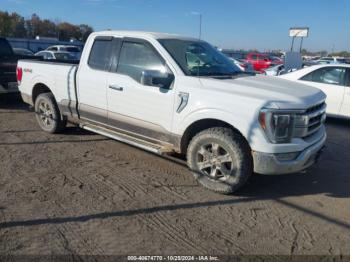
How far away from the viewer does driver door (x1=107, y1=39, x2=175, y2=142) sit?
4824 mm

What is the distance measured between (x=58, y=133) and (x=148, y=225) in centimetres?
397

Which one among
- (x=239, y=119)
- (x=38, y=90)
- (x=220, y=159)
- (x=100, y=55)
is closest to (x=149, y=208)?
(x=220, y=159)

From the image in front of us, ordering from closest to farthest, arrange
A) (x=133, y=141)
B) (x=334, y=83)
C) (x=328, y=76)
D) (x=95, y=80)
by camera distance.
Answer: (x=133, y=141)
(x=95, y=80)
(x=334, y=83)
(x=328, y=76)

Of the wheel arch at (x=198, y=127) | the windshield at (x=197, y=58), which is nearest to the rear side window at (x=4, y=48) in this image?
the windshield at (x=197, y=58)

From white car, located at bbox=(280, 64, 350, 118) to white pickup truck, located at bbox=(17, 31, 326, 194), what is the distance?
4.26 m

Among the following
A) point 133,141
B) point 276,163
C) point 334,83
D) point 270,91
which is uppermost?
point 270,91

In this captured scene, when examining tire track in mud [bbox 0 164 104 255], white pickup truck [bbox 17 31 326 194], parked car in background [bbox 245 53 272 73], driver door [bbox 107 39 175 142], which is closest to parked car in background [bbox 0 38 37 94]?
white pickup truck [bbox 17 31 326 194]

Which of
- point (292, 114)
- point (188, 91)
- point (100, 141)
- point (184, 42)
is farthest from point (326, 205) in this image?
point (100, 141)

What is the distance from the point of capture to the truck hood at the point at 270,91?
13.2ft

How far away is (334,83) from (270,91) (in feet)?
17.9

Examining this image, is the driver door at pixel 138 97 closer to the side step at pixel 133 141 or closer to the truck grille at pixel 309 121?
the side step at pixel 133 141

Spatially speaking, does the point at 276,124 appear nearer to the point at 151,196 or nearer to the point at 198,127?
the point at 198,127

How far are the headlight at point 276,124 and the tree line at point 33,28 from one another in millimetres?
68745

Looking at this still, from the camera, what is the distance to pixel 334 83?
8828 millimetres
